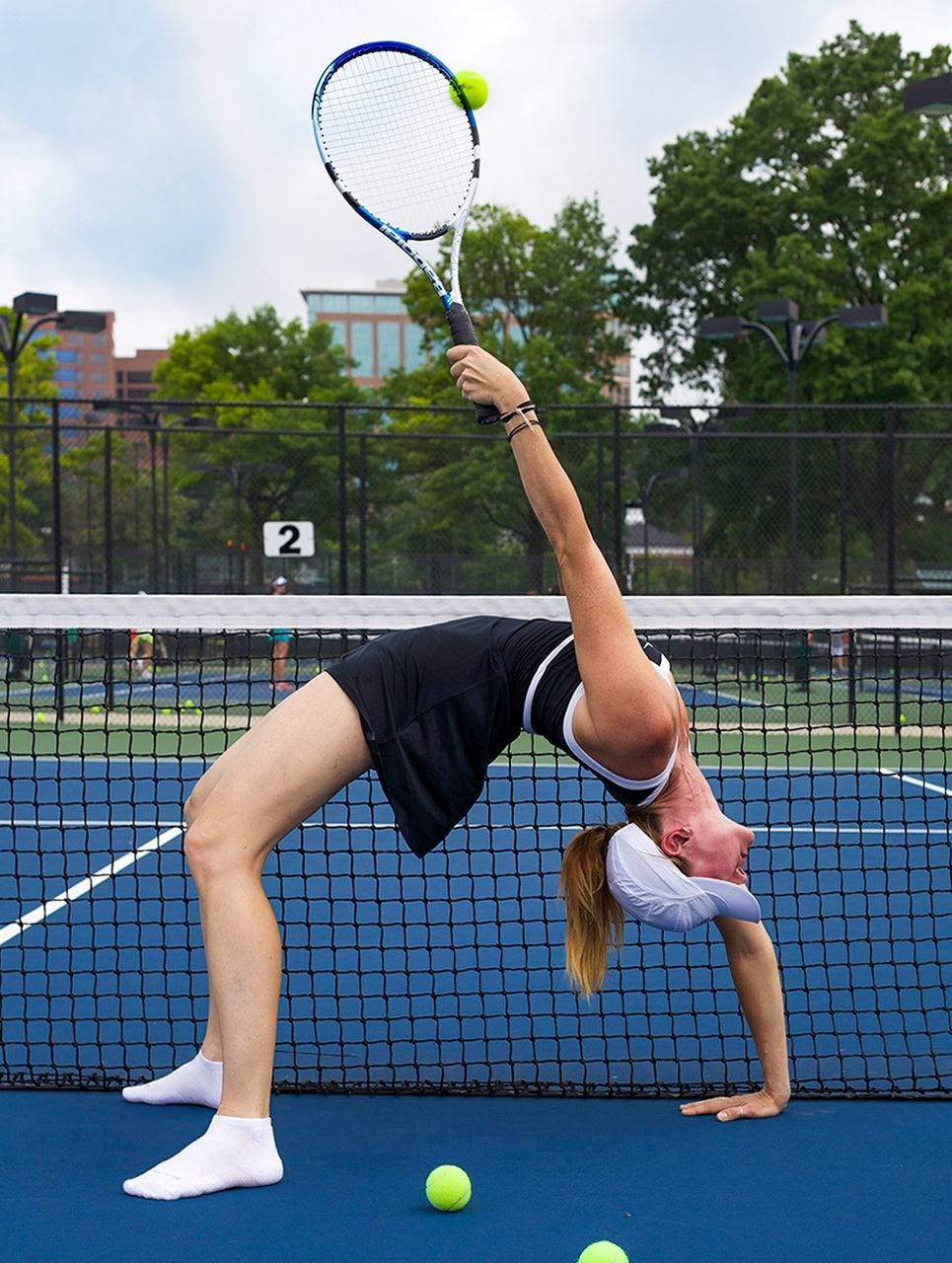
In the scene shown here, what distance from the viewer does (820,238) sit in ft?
82.2

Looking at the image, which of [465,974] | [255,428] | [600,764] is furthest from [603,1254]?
[255,428]

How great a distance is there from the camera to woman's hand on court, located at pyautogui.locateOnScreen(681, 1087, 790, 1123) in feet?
10.1

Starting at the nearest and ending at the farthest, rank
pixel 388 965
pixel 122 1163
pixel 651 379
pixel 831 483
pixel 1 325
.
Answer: pixel 122 1163 → pixel 388 965 → pixel 1 325 → pixel 831 483 → pixel 651 379

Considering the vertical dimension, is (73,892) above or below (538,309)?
below

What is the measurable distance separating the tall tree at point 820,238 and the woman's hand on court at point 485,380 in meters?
18.8

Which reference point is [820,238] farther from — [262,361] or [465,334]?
[465,334]

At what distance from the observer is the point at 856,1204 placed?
264 centimetres

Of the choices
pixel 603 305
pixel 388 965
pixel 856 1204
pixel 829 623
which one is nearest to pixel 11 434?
pixel 388 965

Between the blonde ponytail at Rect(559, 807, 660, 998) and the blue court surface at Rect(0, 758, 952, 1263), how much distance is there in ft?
1.23

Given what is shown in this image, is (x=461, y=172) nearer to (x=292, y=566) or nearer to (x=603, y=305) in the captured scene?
(x=292, y=566)

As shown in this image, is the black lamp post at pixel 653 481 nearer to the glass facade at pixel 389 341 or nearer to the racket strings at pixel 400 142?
the racket strings at pixel 400 142

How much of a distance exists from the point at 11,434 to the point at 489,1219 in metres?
11.7

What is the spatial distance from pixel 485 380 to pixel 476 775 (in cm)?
75

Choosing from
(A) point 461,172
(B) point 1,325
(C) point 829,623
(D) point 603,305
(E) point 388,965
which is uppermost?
(D) point 603,305
